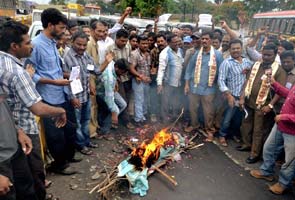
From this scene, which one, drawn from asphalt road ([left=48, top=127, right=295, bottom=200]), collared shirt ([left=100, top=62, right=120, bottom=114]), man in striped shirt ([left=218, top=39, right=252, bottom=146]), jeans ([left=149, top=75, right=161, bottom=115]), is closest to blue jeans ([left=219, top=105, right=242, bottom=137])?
man in striped shirt ([left=218, top=39, right=252, bottom=146])

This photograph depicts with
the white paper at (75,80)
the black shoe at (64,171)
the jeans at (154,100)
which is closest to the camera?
the white paper at (75,80)

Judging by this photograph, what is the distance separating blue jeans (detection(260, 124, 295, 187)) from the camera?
4.11 m

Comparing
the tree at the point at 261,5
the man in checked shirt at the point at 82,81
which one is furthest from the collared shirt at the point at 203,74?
the tree at the point at 261,5

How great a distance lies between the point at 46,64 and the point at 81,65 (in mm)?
895

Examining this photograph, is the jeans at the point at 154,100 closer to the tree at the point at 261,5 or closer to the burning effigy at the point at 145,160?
the burning effigy at the point at 145,160

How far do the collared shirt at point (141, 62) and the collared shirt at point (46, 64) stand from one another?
7.96 ft

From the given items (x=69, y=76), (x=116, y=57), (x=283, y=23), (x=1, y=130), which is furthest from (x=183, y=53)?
(x=283, y=23)

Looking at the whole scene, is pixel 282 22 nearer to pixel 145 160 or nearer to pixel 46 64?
pixel 145 160

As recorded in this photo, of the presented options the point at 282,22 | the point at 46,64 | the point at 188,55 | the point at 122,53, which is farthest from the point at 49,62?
the point at 282,22

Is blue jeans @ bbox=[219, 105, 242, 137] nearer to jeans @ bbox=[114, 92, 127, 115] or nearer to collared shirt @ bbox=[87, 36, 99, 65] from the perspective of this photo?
jeans @ bbox=[114, 92, 127, 115]

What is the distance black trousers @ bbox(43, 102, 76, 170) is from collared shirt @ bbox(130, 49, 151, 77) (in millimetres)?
2208

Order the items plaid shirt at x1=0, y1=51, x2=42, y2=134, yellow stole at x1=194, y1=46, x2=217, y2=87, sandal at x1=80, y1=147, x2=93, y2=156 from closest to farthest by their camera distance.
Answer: plaid shirt at x1=0, y1=51, x2=42, y2=134 → sandal at x1=80, y1=147, x2=93, y2=156 → yellow stole at x1=194, y1=46, x2=217, y2=87

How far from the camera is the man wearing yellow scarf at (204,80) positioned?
6.16 m

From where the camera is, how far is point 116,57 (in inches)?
242
